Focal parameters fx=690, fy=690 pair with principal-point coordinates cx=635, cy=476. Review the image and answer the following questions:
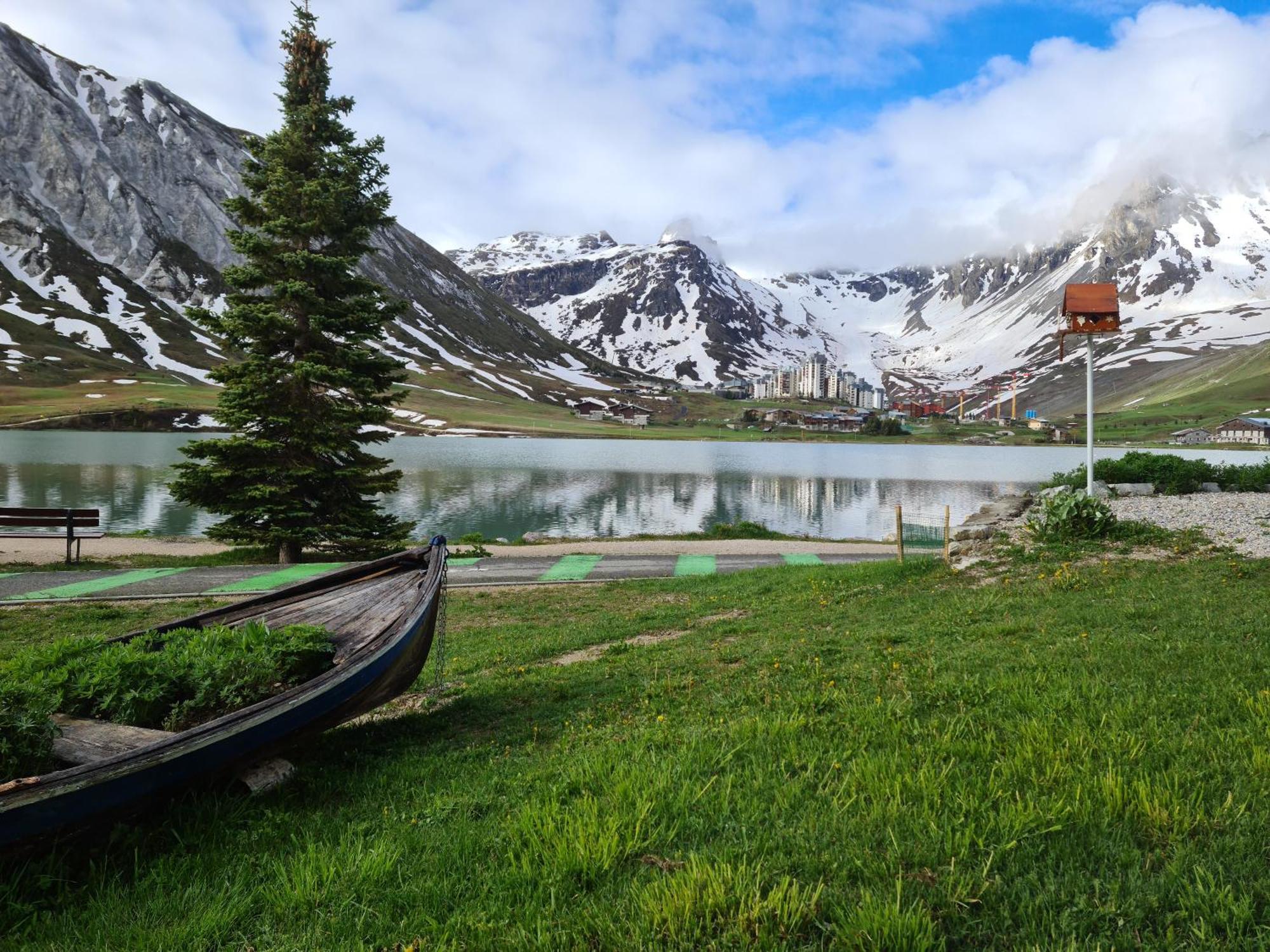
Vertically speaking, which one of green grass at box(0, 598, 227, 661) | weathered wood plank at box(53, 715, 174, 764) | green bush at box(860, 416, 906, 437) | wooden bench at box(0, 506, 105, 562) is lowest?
green grass at box(0, 598, 227, 661)

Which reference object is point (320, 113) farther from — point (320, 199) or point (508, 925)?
point (508, 925)

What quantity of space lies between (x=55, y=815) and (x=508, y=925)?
8.87 feet

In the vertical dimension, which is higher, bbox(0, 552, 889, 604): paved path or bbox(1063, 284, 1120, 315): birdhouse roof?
bbox(1063, 284, 1120, 315): birdhouse roof

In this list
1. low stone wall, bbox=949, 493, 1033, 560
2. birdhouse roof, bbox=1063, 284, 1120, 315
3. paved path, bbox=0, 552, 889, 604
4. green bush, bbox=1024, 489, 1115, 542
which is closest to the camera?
green bush, bbox=1024, 489, 1115, 542

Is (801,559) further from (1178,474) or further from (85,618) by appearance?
(85,618)

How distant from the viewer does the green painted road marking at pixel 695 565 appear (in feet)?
65.0

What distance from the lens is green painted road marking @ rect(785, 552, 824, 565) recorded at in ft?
69.3

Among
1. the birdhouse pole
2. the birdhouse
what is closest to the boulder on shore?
the birdhouse pole

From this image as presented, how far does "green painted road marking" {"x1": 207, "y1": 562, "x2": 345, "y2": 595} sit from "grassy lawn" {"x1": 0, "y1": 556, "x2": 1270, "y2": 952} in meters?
12.3

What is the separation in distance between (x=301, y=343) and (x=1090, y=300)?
74.0 feet

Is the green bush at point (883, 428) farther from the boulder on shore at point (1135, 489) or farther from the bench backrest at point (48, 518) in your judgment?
the bench backrest at point (48, 518)

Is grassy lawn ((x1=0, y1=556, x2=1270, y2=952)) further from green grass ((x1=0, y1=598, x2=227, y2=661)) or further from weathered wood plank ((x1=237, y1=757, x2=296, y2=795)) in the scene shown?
green grass ((x1=0, y1=598, x2=227, y2=661))

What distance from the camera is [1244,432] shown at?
433 ft

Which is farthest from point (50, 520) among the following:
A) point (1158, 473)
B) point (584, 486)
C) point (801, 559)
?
point (584, 486)
